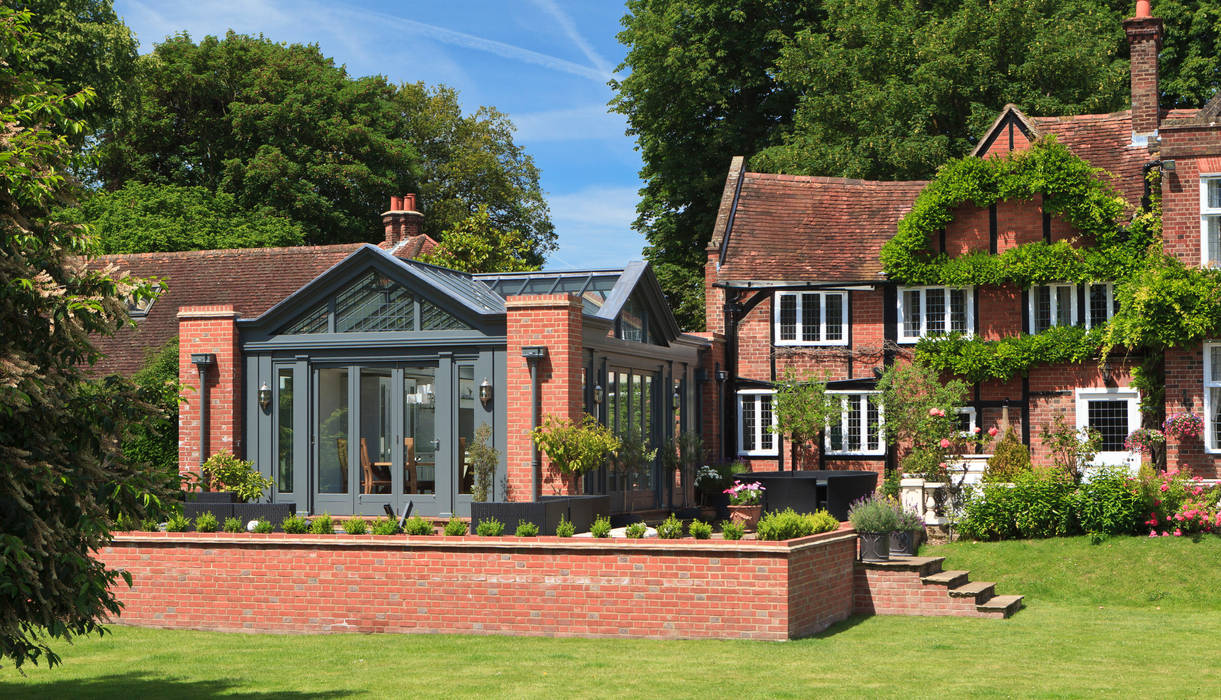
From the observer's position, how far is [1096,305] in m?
24.1

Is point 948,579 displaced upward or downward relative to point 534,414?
downward

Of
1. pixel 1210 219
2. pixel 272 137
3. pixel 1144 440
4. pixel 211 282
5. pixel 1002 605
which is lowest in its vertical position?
pixel 1002 605

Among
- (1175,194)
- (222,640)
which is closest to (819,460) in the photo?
(1175,194)

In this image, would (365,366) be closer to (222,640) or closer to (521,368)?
(521,368)

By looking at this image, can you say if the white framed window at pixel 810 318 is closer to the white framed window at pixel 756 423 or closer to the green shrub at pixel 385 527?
the white framed window at pixel 756 423

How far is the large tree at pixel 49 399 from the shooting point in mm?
7652

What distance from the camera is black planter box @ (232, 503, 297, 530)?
47.8ft

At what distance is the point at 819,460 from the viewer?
83.4ft

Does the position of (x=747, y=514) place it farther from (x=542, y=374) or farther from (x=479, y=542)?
(x=479, y=542)

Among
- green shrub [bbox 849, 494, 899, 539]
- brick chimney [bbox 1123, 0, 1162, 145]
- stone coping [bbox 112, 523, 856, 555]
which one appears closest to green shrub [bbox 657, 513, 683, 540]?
stone coping [bbox 112, 523, 856, 555]

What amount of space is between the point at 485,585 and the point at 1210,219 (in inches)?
614

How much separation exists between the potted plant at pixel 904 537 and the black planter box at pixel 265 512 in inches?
280

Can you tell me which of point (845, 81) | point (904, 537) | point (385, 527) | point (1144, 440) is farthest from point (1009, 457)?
point (845, 81)

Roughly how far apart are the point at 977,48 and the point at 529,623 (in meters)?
24.0
